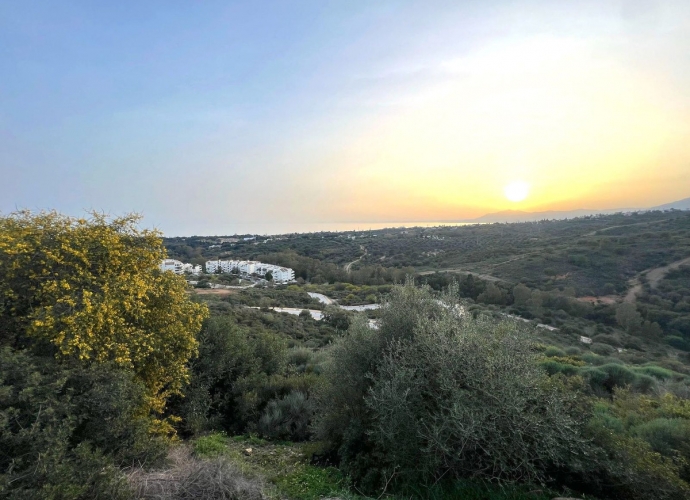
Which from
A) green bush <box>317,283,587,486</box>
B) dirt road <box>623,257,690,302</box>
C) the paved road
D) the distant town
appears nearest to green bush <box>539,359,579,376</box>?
green bush <box>317,283,587,486</box>

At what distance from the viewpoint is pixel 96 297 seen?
5.48m

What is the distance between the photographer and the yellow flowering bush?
5.18 metres

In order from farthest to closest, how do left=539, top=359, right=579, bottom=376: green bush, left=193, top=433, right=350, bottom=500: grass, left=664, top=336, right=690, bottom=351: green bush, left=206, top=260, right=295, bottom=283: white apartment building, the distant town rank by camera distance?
left=206, top=260, right=295, bottom=283: white apartment building
the distant town
left=664, top=336, right=690, bottom=351: green bush
left=539, top=359, right=579, bottom=376: green bush
left=193, top=433, right=350, bottom=500: grass

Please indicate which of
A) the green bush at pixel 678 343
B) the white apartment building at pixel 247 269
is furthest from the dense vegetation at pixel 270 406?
the white apartment building at pixel 247 269

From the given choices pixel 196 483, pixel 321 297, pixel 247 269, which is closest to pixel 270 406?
pixel 196 483

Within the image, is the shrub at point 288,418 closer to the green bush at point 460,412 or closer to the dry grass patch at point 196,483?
the green bush at point 460,412

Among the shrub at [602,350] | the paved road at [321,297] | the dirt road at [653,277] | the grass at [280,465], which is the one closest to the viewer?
the grass at [280,465]

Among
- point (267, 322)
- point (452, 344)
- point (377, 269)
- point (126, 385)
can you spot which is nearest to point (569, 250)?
point (377, 269)

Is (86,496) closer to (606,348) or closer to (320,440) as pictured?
(320,440)

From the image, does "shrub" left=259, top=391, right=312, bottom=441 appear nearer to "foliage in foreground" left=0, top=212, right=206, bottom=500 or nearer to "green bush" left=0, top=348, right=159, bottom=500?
"foliage in foreground" left=0, top=212, right=206, bottom=500

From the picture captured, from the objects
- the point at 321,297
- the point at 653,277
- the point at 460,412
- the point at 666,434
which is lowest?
the point at 321,297

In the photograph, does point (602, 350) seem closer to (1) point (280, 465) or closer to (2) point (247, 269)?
(1) point (280, 465)

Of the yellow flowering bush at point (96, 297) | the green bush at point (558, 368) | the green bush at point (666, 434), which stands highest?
the yellow flowering bush at point (96, 297)

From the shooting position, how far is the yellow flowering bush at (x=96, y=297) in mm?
5176
